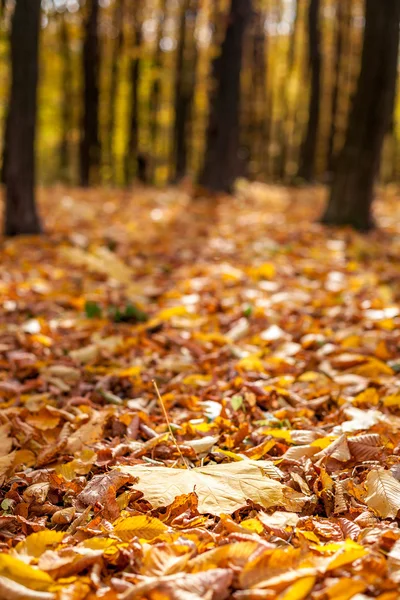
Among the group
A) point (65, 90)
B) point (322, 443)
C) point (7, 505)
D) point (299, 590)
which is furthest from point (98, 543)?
point (65, 90)

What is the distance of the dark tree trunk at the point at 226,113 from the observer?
11.5 meters

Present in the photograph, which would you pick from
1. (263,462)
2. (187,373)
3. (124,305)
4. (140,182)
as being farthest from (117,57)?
(263,462)

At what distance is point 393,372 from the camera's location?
351cm

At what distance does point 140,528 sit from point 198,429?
2.74 ft

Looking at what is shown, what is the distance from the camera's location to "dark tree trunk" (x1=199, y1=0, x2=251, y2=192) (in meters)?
11.5

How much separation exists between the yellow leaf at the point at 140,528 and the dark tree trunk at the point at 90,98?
1285cm

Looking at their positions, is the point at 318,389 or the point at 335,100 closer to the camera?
the point at 318,389

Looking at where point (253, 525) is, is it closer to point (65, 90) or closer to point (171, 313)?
point (171, 313)

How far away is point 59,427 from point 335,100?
1616 centimetres

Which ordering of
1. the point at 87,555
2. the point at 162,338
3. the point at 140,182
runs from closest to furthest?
the point at 87,555 < the point at 162,338 < the point at 140,182

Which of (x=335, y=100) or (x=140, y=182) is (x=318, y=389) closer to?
(x=140, y=182)

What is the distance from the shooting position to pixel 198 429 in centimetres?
280

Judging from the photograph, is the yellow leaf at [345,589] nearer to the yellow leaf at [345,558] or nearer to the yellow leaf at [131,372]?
the yellow leaf at [345,558]

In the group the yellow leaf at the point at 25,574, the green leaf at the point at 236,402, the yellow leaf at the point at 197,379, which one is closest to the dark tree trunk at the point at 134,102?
the yellow leaf at the point at 197,379
